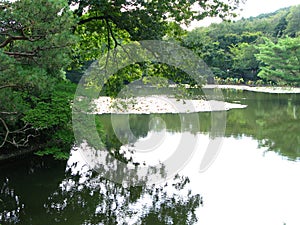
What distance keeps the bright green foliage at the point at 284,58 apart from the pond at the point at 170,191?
18530mm

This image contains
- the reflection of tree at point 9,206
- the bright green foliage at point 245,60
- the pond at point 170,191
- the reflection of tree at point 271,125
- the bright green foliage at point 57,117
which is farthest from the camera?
the bright green foliage at point 245,60

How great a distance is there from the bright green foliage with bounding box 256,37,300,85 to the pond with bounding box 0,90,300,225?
18.5 metres

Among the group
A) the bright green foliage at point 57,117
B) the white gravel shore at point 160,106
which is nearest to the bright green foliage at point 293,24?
the white gravel shore at point 160,106

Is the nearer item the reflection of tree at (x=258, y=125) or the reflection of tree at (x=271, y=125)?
the reflection of tree at (x=271, y=125)

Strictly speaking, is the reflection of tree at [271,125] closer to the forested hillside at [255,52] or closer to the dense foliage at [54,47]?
the dense foliage at [54,47]

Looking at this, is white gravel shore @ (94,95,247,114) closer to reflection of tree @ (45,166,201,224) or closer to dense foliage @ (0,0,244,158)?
dense foliage @ (0,0,244,158)

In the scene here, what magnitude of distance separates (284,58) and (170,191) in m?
24.5

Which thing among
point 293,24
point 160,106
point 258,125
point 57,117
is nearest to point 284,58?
point 293,24

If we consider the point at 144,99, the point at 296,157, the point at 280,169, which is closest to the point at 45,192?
the point at 280,169

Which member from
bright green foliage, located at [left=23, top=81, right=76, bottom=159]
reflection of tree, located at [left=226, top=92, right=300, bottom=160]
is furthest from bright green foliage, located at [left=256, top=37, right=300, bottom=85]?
bright green foliage, located at [left=23, top=81, right=76, bottom=159]

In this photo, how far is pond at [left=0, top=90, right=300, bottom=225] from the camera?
5.54 m

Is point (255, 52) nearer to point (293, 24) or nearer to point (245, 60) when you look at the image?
point (245, 60)

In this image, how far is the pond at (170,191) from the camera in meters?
5.54

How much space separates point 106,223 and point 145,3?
3.90m
